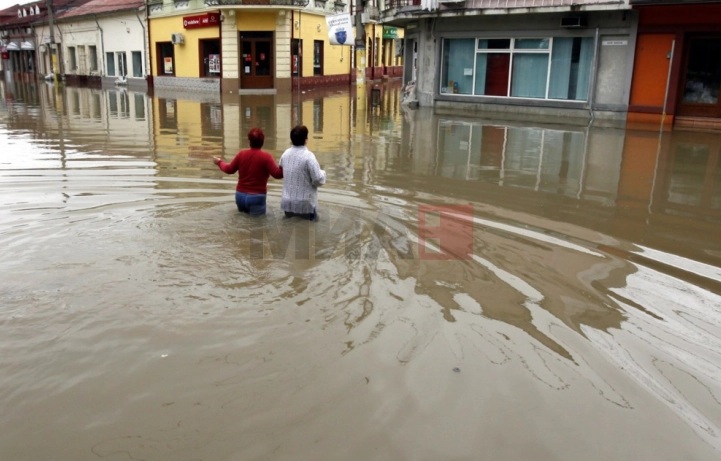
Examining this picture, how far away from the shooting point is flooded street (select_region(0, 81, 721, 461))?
3184 millimetres

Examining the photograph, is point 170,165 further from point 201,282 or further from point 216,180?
point 201,282

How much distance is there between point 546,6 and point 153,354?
17069 mm

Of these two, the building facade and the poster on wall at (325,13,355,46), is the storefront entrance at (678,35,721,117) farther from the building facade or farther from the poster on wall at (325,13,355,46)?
the poster on wall at (325,13,355,46)

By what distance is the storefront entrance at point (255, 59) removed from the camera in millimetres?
32188

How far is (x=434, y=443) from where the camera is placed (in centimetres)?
311

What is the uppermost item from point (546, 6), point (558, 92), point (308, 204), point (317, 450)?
point (546, 6)

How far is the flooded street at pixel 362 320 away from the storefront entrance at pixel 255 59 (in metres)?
23.6

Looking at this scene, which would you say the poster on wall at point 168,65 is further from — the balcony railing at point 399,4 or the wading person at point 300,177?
the wading person at point 300,177

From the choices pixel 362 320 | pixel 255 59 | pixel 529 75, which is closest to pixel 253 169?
pixel 362 320

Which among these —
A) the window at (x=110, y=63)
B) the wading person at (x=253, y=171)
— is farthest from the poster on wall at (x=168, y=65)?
the wading person at (x=253, y=171)

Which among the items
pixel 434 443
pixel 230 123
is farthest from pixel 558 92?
pixel 434 443

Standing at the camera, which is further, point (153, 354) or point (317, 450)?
point (153, 354)

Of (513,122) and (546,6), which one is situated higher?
(546,6)

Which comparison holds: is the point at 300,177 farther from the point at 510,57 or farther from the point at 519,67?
the point at 510,57
